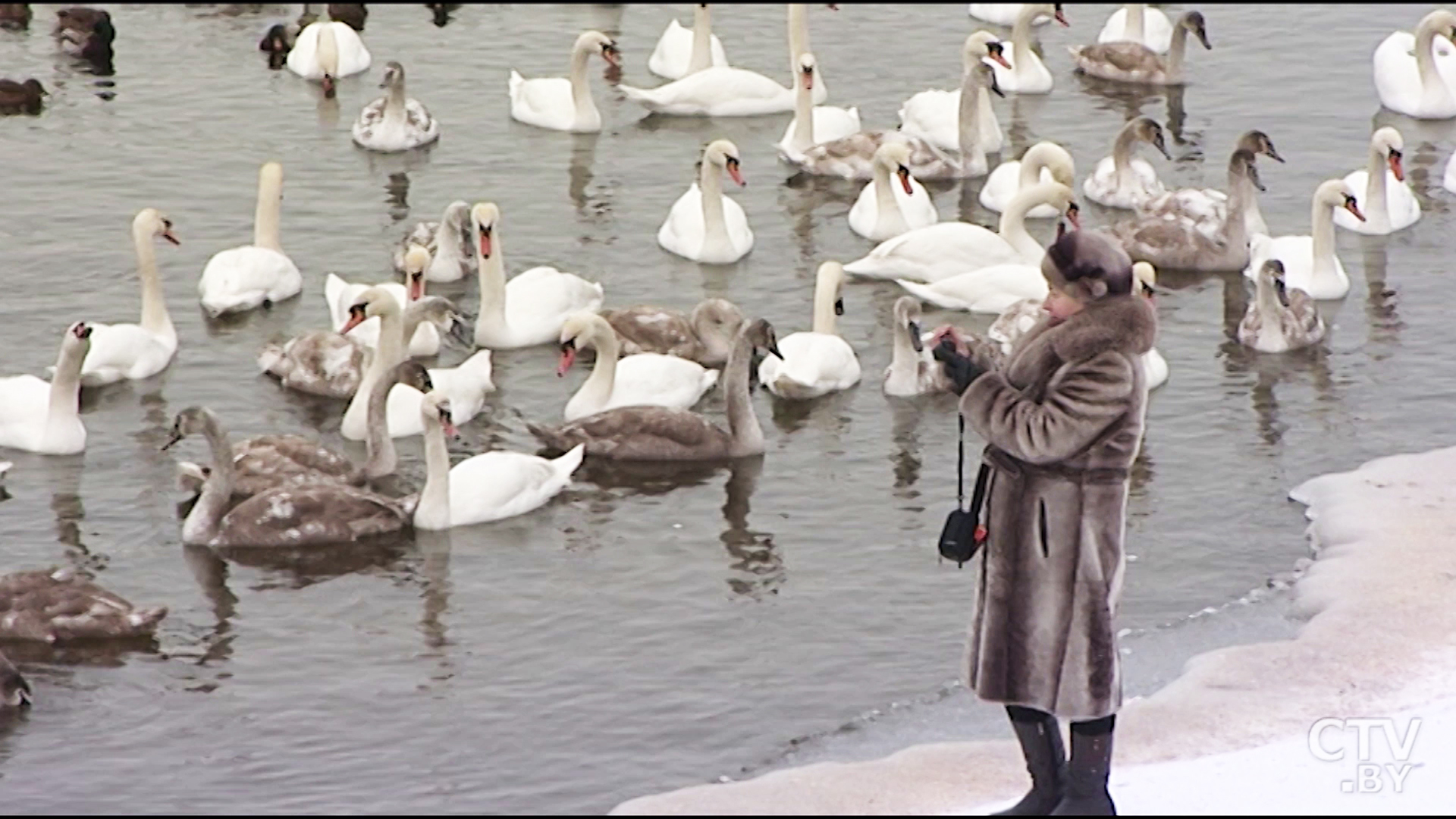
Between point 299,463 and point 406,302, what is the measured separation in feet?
9.10

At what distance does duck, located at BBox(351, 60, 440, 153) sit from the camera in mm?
22188

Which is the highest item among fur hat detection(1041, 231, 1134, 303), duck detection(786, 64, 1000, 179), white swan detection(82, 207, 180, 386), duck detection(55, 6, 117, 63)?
fur hat detection(1041, 231, 1134, 303)

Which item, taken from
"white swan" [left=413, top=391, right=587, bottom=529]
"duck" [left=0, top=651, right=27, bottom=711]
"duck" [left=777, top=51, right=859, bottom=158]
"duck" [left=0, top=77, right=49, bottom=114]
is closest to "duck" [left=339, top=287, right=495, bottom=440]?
"white swan" [left=413, top=391, right=587, bottom=529]

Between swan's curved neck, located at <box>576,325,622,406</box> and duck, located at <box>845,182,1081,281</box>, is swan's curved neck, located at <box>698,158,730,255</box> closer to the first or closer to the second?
duck, located at <box>845,182,1081,281</box>

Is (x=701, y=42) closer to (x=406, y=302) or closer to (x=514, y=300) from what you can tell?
(x=514, y=300)

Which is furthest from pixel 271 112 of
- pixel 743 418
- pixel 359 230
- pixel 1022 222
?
pixel 743 418

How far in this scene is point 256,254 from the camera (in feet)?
61.0

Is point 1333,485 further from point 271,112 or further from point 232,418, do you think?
point 271,112

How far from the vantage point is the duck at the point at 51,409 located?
1570 cm

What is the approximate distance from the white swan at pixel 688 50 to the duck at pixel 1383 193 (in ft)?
20.5

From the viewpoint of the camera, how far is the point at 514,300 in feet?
59.0

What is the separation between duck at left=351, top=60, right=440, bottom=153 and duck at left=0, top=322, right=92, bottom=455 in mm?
6510

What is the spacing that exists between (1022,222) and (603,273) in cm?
284

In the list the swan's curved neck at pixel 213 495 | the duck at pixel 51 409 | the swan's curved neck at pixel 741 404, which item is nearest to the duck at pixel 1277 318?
the swan's curved neck at pixel 741 404
